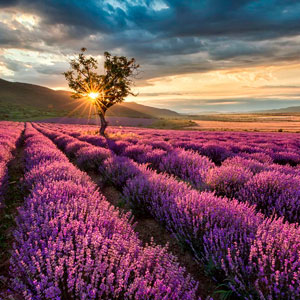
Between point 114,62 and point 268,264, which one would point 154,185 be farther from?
point 114,62

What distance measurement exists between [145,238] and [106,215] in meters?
0.98

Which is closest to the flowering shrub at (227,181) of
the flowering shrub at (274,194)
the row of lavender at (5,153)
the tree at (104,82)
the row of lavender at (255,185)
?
the row of lavender at (255,185)

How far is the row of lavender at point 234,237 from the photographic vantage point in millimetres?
1484

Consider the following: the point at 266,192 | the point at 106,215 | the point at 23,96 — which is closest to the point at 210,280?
the point at 106,215

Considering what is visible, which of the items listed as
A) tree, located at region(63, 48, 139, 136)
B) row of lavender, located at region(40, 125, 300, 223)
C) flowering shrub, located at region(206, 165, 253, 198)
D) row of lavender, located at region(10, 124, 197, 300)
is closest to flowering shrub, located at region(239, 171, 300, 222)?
row of lavender, located at region(40, 125, 300, 223)

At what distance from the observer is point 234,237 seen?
202 centimetres

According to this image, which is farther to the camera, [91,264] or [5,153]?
[5,153]

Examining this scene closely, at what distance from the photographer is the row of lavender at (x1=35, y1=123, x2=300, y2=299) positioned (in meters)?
1.48

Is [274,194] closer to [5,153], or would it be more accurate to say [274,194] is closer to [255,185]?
[255,185]

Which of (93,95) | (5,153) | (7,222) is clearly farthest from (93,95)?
(7,222)

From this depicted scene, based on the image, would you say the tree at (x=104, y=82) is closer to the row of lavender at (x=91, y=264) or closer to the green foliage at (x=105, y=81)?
the green foliage at (x=105, y=81)

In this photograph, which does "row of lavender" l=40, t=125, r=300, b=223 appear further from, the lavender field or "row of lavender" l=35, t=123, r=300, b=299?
"row of lavender" l=35, t=123, r=300, b=299

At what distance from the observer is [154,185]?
3262 millimetres

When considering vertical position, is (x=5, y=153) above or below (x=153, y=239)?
above
